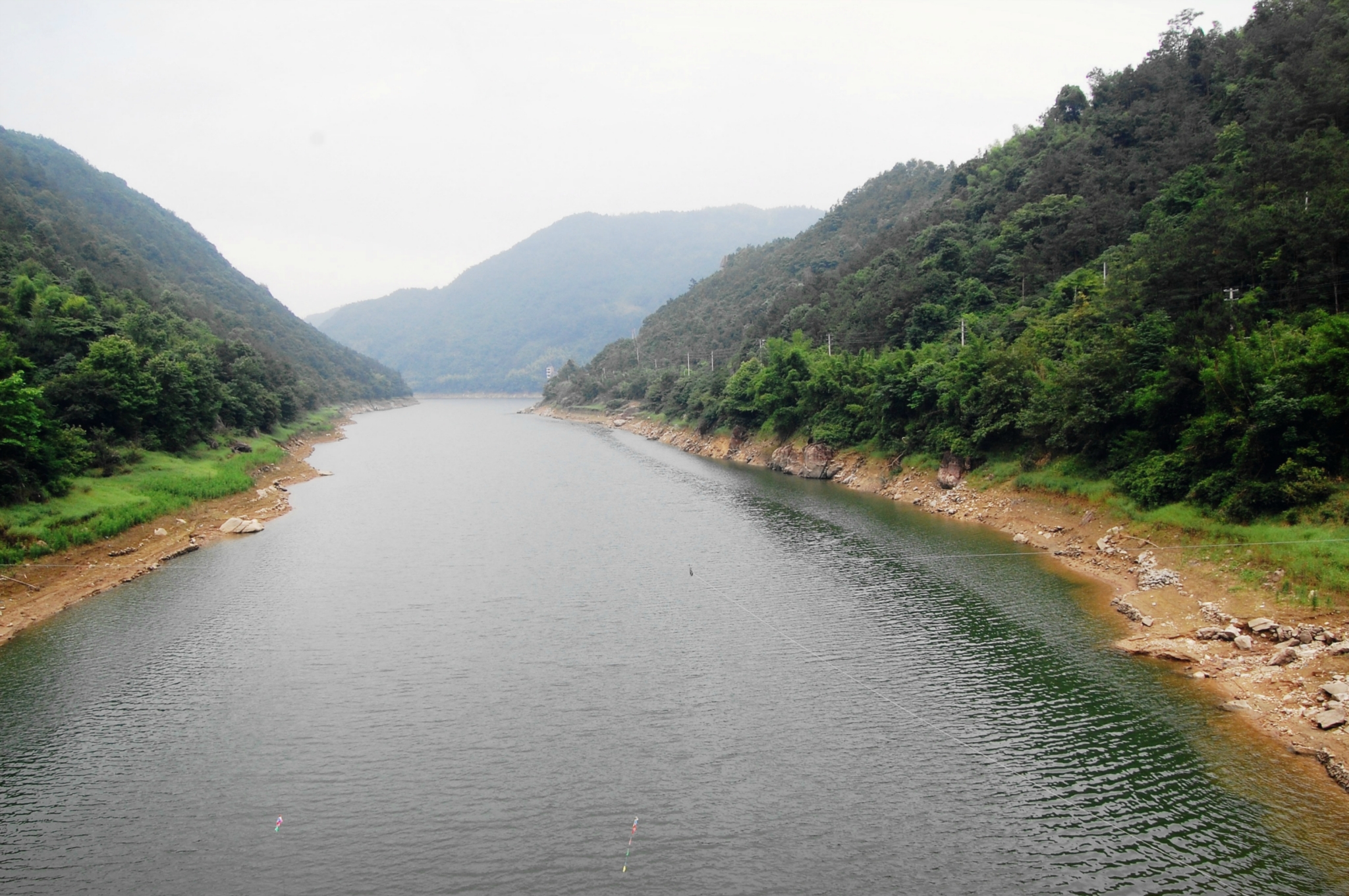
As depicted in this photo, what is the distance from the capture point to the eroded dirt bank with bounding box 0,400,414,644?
25562mm

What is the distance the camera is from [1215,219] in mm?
33344

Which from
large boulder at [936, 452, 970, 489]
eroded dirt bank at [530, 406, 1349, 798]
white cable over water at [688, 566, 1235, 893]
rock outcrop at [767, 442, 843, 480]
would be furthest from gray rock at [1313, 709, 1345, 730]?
rock outcrop at [767, 442, 843, 480]

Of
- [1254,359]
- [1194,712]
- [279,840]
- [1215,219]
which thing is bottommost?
[279,840]

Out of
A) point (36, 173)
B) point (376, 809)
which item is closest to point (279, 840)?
point (376, 809)

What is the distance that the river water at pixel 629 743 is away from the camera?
12.4 meters

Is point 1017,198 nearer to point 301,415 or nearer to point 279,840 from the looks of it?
point 279,840

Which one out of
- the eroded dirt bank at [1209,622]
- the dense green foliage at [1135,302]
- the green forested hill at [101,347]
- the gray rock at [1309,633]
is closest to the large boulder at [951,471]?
the dense green foliage at [1135,302]

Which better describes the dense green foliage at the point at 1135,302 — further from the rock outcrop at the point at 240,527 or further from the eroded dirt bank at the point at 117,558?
the eroded dirt bank at the point at 117,558

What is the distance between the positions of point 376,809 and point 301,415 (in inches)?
3632

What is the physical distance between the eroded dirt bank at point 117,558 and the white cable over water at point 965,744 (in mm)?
23688

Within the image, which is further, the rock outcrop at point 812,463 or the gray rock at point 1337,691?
the rock outcrop at point 812,463

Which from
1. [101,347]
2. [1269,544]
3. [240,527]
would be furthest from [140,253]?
[1269,544]

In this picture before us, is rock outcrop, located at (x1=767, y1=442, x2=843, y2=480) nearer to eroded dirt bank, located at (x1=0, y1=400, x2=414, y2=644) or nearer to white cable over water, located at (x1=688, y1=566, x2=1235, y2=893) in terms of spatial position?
white cable over water, located at (x1=688, y1=566, x2=1235, y2=893)

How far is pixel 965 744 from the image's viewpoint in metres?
16.2
